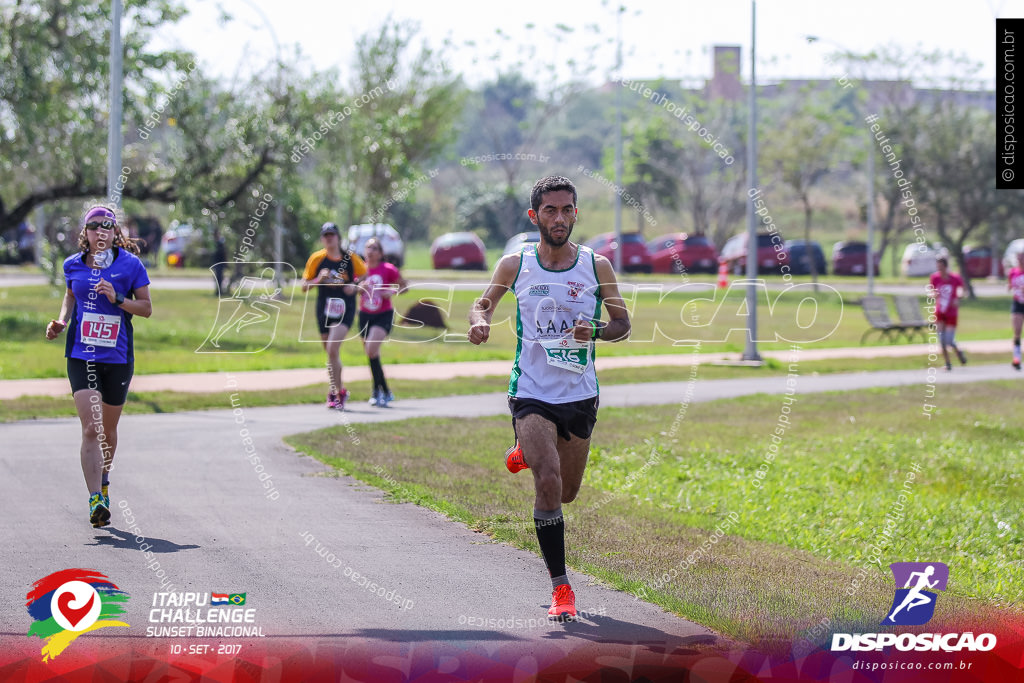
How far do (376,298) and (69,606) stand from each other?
884 centimetres

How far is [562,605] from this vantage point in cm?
600

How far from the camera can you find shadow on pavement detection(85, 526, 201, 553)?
7281 mm

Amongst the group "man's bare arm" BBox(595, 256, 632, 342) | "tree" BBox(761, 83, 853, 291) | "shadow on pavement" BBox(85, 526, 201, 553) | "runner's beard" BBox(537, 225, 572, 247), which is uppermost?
"tree" BBox(761, 83, 853, 291)

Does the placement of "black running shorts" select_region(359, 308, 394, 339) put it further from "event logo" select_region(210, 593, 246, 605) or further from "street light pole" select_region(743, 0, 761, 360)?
"event logo" select_region(210, 593, 246, 605)

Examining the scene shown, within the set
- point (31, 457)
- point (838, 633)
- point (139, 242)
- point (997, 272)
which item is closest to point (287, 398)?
point (31, 457)

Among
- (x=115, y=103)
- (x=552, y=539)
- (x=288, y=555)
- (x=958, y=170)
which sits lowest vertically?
(x=288, y=555)

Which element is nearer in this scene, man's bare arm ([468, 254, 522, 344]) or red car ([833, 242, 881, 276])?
man's bare arm ([468, 254, 522, 344])

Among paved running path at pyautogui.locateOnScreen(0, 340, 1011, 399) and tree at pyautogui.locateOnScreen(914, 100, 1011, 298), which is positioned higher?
tree at pyautogui.locateOnScreen(914, 100, 1011, 298)

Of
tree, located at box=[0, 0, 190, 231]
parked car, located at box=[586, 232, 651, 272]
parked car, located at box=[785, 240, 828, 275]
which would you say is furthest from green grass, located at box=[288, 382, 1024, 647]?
parked car, located at box=[785, 240, 828, 275]

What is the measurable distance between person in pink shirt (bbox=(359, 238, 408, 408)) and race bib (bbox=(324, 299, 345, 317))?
0.28 meters

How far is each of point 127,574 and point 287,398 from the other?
9.00 m

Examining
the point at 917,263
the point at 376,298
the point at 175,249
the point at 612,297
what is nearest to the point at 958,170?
the point at 917,263

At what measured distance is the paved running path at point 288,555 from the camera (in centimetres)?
570

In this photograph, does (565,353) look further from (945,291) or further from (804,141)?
(804,141)
